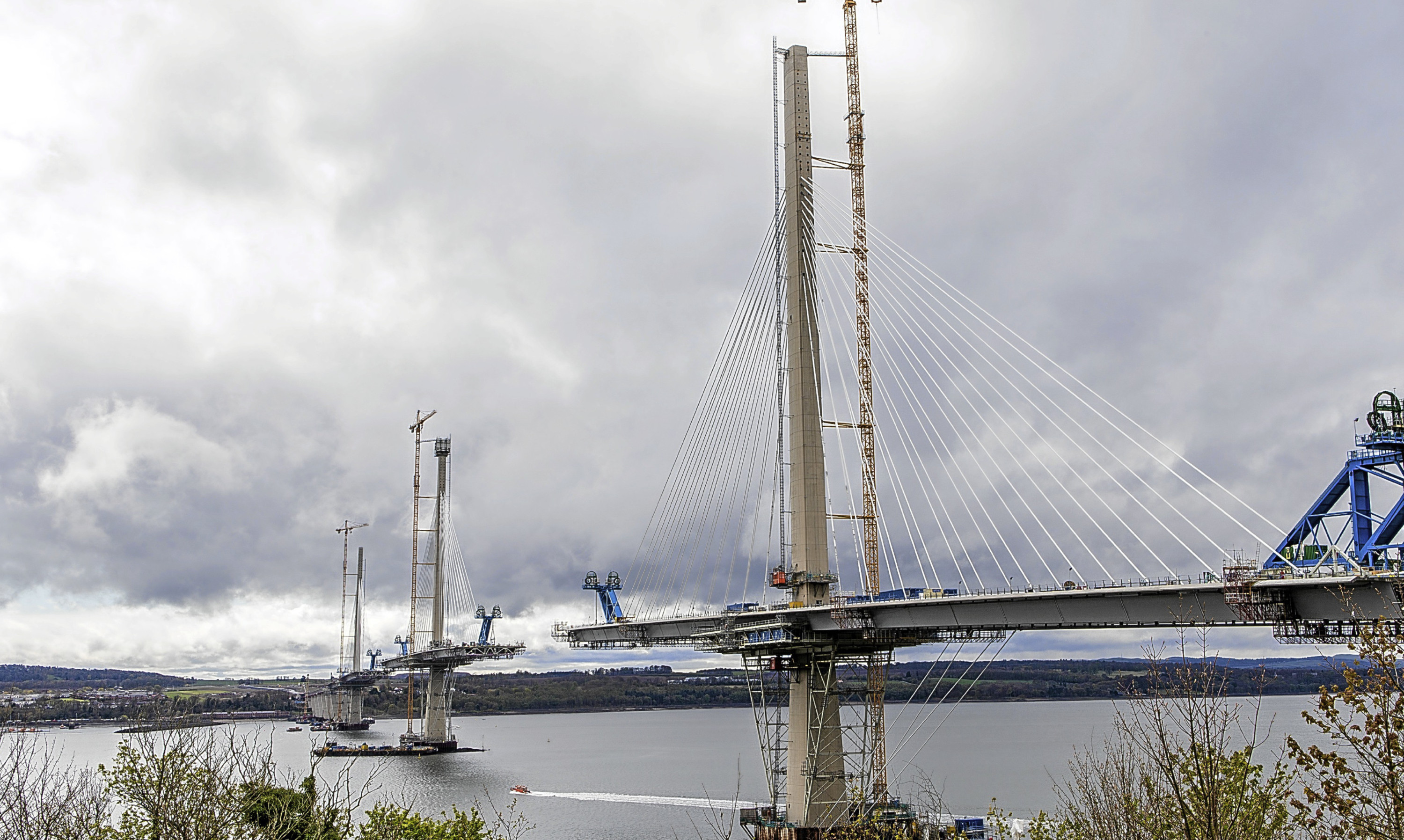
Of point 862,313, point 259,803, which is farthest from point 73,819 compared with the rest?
point 862,313

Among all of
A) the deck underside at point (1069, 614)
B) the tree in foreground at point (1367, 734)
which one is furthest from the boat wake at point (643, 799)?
the tree in foreground at point (1367, 734)

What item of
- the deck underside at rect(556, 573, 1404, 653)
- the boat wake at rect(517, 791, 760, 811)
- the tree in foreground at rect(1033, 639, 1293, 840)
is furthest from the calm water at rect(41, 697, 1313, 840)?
the tree in foreground at rect(1033, 639, 1293, 840)

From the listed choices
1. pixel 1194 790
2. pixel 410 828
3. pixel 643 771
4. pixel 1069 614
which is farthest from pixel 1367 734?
pixel 643 771

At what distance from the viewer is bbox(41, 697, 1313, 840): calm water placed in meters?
68.9

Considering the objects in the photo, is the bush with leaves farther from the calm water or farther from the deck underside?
the deck underside

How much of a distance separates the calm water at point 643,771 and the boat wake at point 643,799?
0.22m

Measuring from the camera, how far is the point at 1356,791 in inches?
419

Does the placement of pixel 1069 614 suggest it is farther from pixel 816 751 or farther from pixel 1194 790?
pixel 1194 790

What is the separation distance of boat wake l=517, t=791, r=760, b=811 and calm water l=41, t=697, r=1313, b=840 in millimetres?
216

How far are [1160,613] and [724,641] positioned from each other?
2160 cm

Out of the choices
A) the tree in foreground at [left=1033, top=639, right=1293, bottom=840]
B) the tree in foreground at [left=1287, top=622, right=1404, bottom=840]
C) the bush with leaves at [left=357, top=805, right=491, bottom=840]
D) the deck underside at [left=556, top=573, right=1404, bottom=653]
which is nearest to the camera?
the tree in foreground at [left=1287, top=622, right=1404, bottom=840]

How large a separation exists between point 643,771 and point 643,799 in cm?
3228

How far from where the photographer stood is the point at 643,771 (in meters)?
110

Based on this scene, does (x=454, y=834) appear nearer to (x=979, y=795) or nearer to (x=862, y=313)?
(x=862, y=313)
